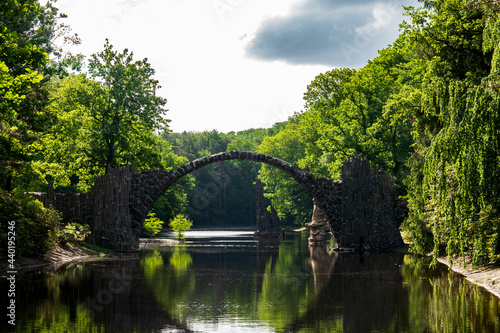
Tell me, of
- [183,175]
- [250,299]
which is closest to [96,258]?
[183,175]

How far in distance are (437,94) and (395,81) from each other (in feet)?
65.9

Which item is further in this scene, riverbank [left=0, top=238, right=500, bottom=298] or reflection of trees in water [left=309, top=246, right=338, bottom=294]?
reflection of trees in water [left=309, top=246, right=338, bottom=294]

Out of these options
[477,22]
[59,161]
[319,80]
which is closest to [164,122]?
[59,161]

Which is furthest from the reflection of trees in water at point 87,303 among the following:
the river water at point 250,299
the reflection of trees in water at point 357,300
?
the reflection of trees in water at point 357,300

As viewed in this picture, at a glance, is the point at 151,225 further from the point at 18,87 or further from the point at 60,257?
the point at 18,87

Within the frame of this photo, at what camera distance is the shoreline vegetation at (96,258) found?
49.5ft

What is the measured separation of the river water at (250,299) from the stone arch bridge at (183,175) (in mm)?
6160

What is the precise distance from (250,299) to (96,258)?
41.7ft

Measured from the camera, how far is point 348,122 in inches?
1505

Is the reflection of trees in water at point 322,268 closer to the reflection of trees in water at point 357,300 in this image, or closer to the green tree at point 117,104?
the reflection of trees in water at point 357,300

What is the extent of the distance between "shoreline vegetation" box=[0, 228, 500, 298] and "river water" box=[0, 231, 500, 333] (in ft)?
1.42

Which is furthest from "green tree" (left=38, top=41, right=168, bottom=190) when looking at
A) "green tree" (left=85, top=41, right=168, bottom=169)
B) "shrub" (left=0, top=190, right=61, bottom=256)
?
"shrub" (left=0, top=190, right=61, bottom=256)

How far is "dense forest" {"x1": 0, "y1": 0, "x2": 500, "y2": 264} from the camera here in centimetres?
1245

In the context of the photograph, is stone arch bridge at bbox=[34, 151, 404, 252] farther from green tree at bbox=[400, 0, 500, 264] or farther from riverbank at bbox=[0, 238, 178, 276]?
green tree at bbox=[400, 0, 500, 264]
